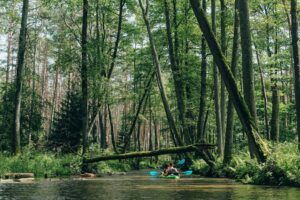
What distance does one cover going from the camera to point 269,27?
33.8 m

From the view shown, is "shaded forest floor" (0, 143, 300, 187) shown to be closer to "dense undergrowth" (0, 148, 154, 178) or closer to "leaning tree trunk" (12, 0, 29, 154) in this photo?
"dense undergrowth" (0, 148, 154, 178)

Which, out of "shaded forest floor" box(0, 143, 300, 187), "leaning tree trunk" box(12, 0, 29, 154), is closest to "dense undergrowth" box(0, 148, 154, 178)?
"shaded forest floor" box(0, 143, 300, 187)

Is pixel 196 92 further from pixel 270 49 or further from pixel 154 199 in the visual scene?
pixel 154 199

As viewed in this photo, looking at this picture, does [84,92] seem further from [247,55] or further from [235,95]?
[235,95]

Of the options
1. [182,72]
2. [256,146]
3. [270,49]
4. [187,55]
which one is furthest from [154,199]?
[270,49]

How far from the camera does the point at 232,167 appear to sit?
21.3m

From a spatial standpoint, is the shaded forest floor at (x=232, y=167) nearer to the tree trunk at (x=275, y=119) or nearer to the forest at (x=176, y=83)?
the forest at (x=176, y=83)

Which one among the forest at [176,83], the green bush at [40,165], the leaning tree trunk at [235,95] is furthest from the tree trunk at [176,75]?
the leaning tree trunk at [235,95]

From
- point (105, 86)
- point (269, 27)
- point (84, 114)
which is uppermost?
point (269, 27)

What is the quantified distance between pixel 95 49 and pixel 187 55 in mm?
10030

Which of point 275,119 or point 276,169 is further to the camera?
point 275,119

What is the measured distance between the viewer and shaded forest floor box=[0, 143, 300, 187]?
47.2 ft

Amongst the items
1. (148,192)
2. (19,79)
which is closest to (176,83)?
(19,79)

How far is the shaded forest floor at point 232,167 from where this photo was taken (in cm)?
1439
